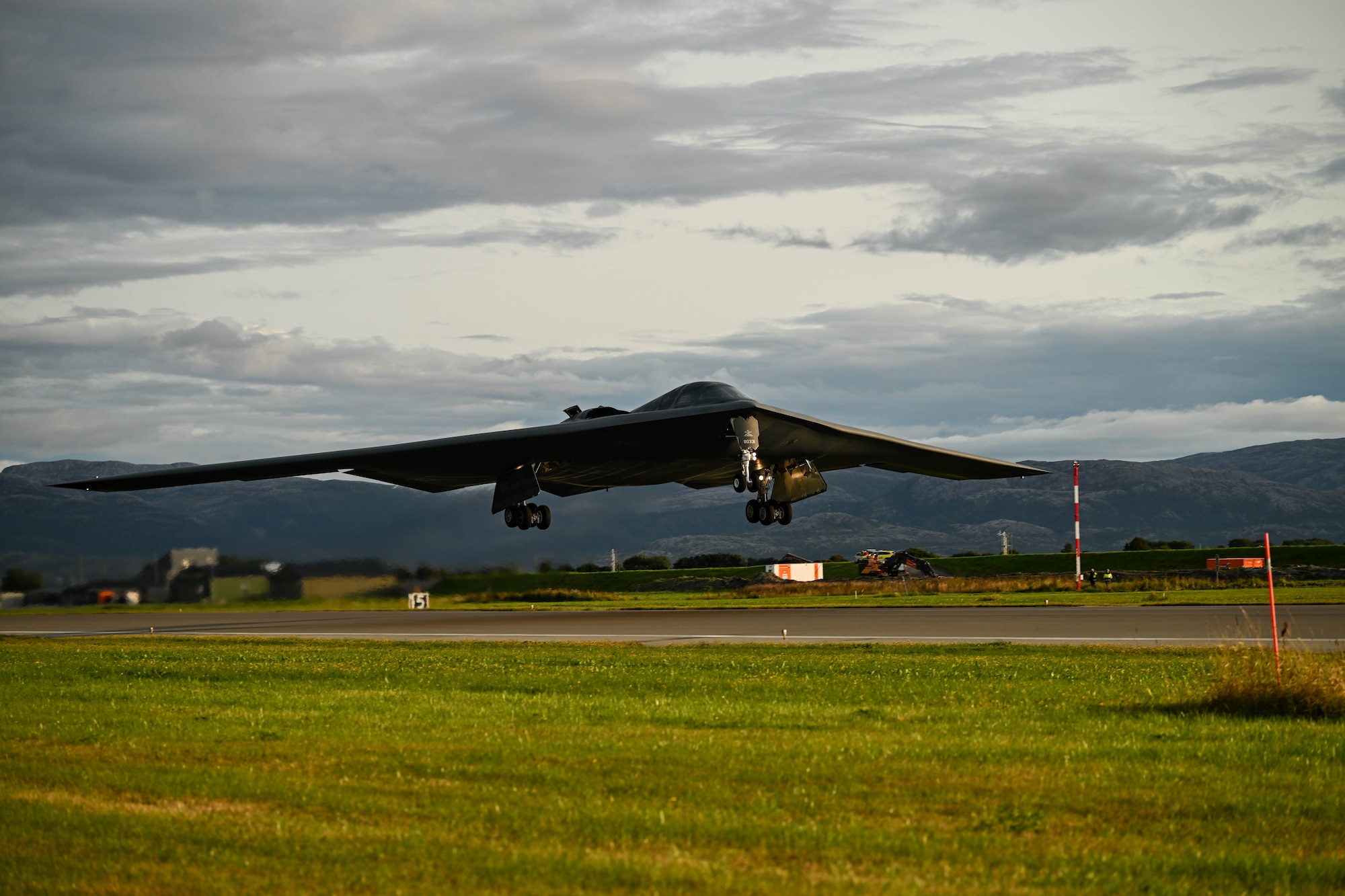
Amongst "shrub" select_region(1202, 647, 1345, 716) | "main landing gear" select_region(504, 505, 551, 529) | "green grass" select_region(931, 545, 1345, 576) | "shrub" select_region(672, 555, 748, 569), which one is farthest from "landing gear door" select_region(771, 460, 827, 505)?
"shrub" select_region(672, 555, 748, 569)

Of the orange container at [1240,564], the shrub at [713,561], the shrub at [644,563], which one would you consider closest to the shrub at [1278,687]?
the orange container at [1240,564]

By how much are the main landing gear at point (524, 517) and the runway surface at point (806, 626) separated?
2.85 metres

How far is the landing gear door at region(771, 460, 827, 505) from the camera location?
35.6m

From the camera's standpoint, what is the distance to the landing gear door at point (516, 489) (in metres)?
37.2

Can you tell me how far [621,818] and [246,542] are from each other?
97.4 feet

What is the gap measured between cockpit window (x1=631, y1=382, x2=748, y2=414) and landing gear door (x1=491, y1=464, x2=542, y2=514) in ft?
Result: 15.5

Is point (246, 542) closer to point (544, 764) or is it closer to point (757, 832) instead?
point (544, 764)

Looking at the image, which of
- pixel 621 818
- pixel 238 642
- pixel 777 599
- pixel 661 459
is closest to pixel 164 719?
pixel 621 818

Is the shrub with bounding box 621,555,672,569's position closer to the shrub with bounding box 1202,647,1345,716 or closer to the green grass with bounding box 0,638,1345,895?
the green grass with bounding box 0,638,1345,895

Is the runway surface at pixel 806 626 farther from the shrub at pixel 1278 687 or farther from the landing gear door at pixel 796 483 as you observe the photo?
the shrub at pixel 1278 687

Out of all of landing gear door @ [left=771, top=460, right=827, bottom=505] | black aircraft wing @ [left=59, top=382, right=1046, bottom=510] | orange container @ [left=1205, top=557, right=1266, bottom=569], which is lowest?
orange container @ [left=1205, top=557, right=1266, bottom=569]

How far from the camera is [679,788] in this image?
25.1 ft

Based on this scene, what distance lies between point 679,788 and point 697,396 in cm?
2597

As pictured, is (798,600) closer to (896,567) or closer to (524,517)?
(524,517)
